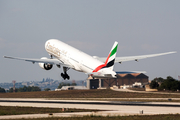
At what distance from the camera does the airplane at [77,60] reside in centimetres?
6059

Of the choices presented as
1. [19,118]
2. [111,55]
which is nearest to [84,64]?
[111,55]

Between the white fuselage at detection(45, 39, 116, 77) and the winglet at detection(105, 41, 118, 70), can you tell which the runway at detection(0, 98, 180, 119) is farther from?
the winglet at detection(105, 41, 118, 70)

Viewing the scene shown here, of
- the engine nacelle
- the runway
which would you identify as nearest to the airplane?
the engine nacelle

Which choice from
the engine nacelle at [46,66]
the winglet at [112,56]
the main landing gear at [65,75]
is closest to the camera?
the winglet at [112,56]

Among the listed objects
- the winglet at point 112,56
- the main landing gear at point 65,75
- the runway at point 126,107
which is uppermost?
the winglet at point 112,56

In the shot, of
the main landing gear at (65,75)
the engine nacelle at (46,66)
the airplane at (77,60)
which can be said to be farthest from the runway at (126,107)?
the main landing gear at (65,75)

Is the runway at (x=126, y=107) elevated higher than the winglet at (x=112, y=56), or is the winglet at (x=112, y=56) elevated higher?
the winglet at (x=112, y=56)

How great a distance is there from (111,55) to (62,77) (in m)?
26.1

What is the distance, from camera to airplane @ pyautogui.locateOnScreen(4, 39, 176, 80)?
6059cm

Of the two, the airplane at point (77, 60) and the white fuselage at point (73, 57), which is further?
the white fuselage at point (73, 57)

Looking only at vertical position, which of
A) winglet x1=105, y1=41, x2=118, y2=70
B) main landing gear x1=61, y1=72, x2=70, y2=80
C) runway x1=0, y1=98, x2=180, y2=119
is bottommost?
runway x1=0, y1=98, x2=180, y2=119

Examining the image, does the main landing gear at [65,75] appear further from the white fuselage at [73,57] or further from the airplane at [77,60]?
the white fuselage at [73,57]

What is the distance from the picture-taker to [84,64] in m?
67.6

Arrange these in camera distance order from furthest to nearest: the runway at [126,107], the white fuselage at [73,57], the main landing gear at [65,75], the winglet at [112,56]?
the main landing gear at [65,75] → the white fuselage at [73,57] → the winglet at [112,56] → the runway at [126,107]
